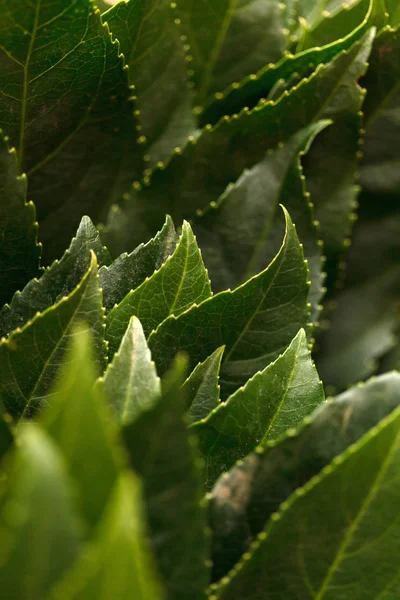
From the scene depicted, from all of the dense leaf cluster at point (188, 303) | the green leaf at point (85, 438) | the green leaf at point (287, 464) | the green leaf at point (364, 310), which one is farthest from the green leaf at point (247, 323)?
the green leaf at point (364, 310)

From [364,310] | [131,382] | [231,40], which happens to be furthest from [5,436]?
[364,310]

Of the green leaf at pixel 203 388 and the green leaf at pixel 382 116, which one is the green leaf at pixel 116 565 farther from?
the green leaf at pixel 382 116

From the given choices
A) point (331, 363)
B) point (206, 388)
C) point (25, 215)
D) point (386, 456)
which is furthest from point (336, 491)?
point (331, 363)

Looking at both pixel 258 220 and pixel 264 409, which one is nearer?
pixel 264 409

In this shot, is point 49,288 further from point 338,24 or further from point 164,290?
point 338,24

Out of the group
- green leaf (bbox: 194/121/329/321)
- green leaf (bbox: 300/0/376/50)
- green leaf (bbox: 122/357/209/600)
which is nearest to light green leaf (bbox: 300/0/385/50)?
green leaf (bbox: 300/0/376/50)

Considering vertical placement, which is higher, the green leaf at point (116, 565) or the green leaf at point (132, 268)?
the green leaf at point (132, 268)

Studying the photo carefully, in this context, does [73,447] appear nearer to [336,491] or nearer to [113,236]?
[336,491]

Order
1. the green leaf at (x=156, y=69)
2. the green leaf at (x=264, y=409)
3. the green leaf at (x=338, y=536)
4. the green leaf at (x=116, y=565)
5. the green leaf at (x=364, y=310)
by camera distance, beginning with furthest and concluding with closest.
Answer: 1. the green leaf at (x=364, y=310)
2. the green leaf at (x=156, y=69)
3. the green leaf at (x=264, y=409)
4. the green leaf at (x=338, y=536)
5. the green leaf at (x=116, y=565)
